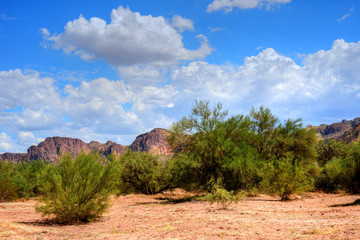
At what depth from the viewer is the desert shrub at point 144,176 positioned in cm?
2841

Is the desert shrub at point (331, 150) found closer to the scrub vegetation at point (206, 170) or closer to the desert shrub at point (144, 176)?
the scrub vegetation at point (206, 170)

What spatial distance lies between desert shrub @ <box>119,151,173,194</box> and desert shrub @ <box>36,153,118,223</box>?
14.7m

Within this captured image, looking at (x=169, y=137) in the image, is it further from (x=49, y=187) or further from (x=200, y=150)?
(x=49, y=187)

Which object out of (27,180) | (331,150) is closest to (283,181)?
(331,150)

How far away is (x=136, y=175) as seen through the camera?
28.8 meters

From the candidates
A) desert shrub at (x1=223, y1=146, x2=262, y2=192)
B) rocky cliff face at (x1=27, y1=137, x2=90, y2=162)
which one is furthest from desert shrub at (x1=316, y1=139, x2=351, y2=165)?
rocky cliff face at (x1=27, y1=137, x2=90, y2=162)

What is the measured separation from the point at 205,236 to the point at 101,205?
21.2 ft

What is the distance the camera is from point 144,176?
94.1 feet

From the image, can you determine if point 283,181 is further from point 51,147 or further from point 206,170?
point 51,147

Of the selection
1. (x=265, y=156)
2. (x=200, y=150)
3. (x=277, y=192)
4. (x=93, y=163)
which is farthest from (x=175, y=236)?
(x=265, y=156)

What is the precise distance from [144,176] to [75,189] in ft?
53.4

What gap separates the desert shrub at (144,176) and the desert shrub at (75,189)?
1472 centimetres

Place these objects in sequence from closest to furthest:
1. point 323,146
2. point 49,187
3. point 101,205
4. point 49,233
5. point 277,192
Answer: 1. point 49,233
2. point 49,187
3. point 101,205
4. point 277,192
5. point 323,146

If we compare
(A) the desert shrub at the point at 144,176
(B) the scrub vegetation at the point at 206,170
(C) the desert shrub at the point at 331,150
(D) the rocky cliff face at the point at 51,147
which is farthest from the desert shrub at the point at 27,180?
(D) the rocky cliff face at the point at 51,147
